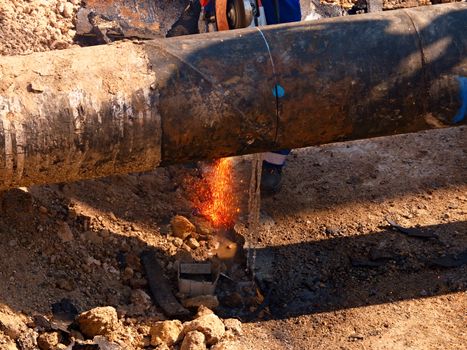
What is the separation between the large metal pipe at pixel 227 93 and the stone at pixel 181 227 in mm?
1160

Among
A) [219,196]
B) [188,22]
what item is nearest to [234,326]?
[219,196]

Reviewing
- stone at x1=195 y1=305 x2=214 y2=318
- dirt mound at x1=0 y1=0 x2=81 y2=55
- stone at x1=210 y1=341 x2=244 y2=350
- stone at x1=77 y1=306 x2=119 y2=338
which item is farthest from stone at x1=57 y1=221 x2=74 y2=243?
dirt mound at x1=0 y1=0 x2=81 y2=55

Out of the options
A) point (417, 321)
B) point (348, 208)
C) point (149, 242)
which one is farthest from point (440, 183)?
point (149, 242)

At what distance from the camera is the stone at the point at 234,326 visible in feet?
18.6

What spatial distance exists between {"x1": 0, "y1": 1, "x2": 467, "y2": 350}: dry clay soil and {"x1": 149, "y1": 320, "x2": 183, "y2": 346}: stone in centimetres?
13

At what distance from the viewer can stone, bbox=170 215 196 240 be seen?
6523 mm

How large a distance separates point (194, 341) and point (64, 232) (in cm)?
130

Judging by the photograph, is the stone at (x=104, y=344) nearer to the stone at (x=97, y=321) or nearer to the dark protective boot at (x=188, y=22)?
the stone at (x=97, y=321)

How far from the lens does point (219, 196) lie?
718 cm

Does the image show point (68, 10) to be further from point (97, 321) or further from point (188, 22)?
point (97, 321)

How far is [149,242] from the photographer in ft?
21.0

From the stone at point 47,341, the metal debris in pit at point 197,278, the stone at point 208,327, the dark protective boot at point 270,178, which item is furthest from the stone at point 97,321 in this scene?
the dark protective boot at point 270,178

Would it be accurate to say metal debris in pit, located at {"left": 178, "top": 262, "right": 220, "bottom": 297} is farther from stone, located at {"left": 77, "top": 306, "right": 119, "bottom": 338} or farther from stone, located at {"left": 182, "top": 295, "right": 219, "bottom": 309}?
stone, located at {"left": 77, "top": 306, "right": 119, "bottom": 338}

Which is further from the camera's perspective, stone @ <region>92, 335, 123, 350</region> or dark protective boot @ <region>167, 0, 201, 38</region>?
dark protective boot @ <region>167, 0, 201, 38</region>
